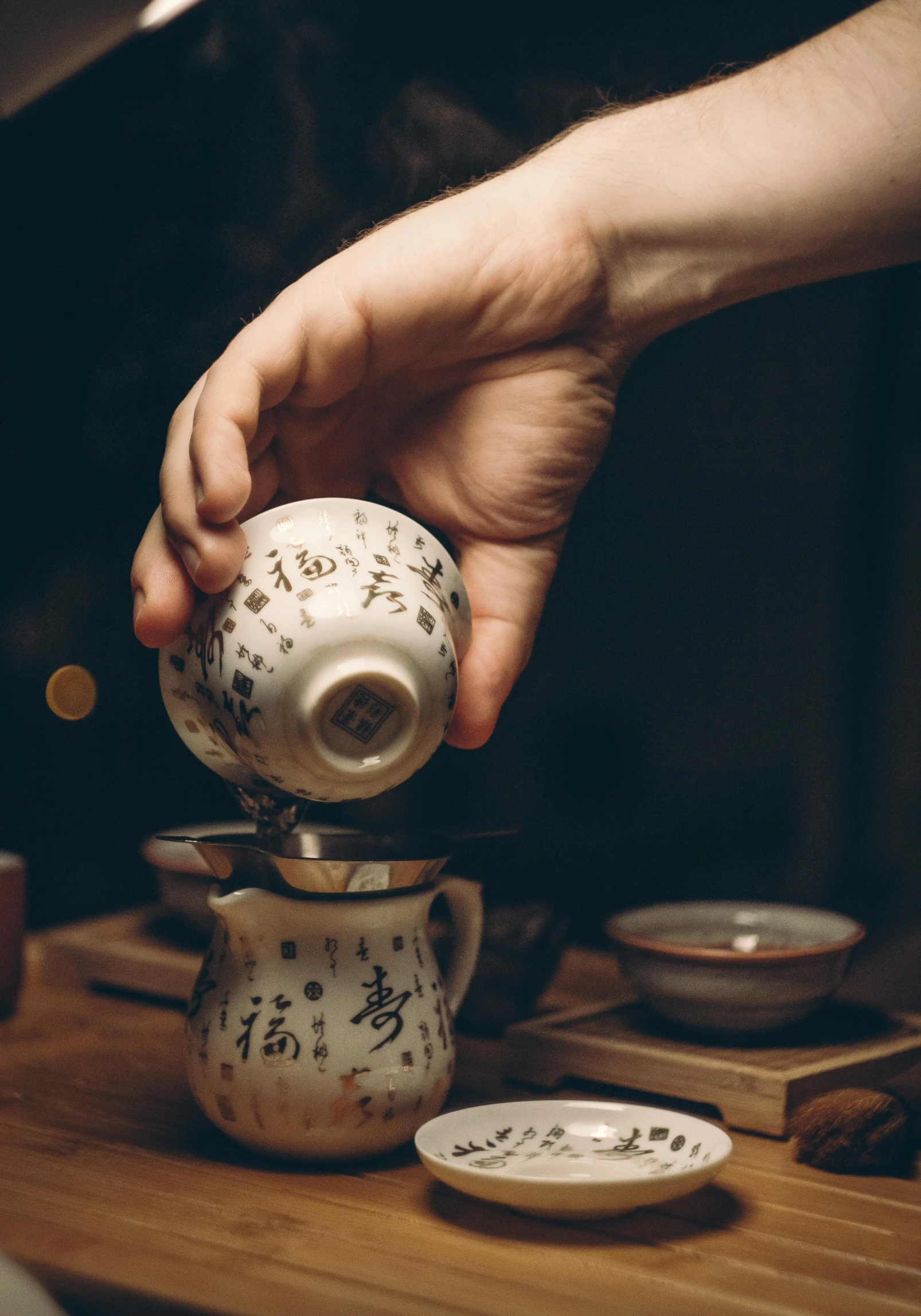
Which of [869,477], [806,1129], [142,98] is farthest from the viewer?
[869,477]

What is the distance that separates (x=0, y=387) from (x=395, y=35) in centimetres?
60

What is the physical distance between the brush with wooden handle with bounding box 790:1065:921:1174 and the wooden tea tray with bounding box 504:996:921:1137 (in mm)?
40

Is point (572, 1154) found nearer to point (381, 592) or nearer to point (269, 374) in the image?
point (381, 592)

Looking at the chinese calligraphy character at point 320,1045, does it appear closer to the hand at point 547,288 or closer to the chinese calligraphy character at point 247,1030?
the chinese calligraphy character at point 247,1030

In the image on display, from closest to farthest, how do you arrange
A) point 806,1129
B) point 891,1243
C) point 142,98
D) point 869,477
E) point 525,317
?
point 891,1243, point 806,1129, point 525,317, point 142,98, point 869,477

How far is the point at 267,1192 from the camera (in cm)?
72

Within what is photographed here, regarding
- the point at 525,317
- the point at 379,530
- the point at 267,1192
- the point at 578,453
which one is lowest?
the point at 267,1192

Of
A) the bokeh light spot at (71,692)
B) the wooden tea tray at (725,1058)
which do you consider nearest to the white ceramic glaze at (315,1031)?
the wooden tea tray at (725,1058)

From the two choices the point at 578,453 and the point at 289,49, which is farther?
the point at 289,49

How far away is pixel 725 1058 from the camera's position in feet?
2.91

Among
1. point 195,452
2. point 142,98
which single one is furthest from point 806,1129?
point 142,98

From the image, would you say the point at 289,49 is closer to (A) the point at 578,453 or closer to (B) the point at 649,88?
(B) the point at 649,88

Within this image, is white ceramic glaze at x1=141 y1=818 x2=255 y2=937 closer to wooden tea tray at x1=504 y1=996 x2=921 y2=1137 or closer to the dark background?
the dark background

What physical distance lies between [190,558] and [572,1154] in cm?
47
